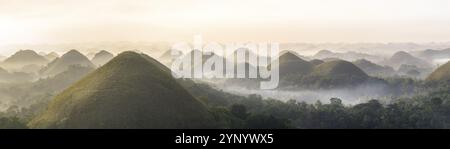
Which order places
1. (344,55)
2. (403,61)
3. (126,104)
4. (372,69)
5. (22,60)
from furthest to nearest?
(344,55)
(403,61)
(22,60)
(372,69)
(126,104)

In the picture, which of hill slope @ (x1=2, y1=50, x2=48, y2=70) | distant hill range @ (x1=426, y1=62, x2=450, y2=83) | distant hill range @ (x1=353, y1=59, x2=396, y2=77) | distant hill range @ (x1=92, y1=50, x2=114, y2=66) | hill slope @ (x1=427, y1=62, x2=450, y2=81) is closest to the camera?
distant hill range @ (x1=426, y1=62, x2=450, y2=83)

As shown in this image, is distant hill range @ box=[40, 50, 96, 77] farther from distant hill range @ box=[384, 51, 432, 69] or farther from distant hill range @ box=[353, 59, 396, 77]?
distant hill range @ box=[384, 51, 432, 69]

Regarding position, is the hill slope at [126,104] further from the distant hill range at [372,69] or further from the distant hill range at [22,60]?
the distant hill range at [22,60]

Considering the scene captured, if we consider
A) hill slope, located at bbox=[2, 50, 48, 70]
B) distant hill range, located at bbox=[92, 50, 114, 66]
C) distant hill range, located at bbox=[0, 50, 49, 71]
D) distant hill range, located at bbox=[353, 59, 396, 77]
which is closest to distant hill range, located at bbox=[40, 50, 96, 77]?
distant hill range, located at bbox=[92, 50, 114, 66]

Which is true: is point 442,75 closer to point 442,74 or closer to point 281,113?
point 442,74

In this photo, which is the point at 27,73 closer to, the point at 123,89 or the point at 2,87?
the point at 2,87

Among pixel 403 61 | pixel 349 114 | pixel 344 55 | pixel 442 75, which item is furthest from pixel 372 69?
pixel 349 114

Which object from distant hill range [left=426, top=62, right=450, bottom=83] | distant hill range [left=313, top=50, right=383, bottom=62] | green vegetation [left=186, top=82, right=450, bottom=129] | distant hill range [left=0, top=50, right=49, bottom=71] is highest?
distant hill range [left=313, top=50, right=383, bottom=62]

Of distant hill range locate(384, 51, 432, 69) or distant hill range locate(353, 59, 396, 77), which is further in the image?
distant hill range locate(384, 51, 432, 69)

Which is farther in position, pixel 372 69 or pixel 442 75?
pixel 372 69
